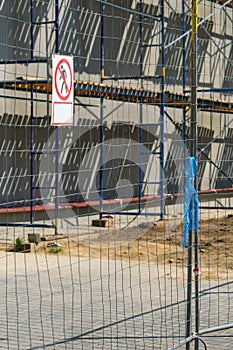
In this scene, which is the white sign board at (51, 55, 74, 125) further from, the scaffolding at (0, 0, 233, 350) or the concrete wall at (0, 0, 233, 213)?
the concrete wall at (0, 0, 233, 213)

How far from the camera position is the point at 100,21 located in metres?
18.7

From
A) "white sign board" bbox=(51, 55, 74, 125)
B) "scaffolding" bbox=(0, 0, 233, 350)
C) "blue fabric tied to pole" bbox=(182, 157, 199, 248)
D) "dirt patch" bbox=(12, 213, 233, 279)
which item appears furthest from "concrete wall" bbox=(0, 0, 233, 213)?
"blue fabric tied to pole" bbox=(182, 157, 199, 248)

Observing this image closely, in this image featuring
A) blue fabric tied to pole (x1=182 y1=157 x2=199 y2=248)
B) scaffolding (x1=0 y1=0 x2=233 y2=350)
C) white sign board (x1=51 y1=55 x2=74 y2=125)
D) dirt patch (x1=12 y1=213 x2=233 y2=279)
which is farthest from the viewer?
scaffolding (x1=0 y1=0 x2=233 y2=350)

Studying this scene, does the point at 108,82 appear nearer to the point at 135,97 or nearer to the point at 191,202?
the point at 135,97

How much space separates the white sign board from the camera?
443 inches

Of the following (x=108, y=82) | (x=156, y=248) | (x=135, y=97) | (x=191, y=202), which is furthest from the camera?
(x=108, y=82)

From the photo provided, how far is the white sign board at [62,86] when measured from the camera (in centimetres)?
1126

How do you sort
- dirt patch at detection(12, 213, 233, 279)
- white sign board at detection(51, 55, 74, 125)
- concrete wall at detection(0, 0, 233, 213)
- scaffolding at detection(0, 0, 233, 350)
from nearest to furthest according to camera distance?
white sign board at detection(51, 55, 74, 125) → dirt patch at detection(12, 213, 233, 279) → scaffolding at detection(0, 0, 233, 350) → concrete wall at detection(0, 0, 233, 213)

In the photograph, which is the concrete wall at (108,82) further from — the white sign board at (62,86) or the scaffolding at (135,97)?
the white sign board at (62,86)

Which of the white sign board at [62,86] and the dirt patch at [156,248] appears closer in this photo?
the white sign board at [62,86]

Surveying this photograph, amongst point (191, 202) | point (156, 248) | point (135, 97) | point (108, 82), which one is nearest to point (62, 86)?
point (156, 248)

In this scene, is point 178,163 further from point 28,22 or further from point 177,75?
point 28,22

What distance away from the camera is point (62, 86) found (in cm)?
1232

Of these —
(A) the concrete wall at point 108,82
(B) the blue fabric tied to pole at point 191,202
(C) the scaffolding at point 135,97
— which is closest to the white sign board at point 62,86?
(C) the scaffolding at point 135,97
